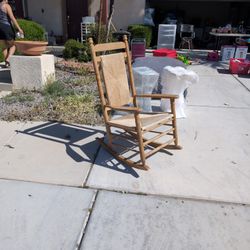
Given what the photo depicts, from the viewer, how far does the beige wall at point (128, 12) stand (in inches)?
449

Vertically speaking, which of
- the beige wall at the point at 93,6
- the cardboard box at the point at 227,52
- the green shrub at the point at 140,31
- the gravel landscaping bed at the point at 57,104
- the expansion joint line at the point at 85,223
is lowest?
the expansion joint line at the point at 85,223

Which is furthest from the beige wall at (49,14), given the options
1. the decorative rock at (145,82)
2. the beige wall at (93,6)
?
the decorative rock at (145,82)

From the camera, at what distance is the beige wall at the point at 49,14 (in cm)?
1179

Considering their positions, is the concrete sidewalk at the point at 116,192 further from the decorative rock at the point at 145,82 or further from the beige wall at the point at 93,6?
the beige wall at the point at 93,6

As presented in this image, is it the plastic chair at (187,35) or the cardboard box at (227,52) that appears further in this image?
the plastic chair at (187,35)

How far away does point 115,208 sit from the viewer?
91.2 inches

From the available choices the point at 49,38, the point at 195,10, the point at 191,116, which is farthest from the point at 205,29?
the point at 191,116

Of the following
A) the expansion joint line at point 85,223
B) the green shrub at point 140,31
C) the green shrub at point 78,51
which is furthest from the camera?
the green shrub at point 140,31

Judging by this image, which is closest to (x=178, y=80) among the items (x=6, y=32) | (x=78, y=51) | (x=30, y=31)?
(x=6, y=32)

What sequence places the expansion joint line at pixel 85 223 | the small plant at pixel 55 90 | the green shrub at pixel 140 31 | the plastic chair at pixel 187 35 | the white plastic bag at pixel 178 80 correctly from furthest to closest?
the plastic chair at pixel 187 35
the green shrub at pixel 140 31
the small plant at pixel 55 90
the white plastic bag at pixel 178 80
the expansion joint line at pixel 85 223

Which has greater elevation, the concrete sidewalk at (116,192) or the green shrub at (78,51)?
the green shrub at (78,51)

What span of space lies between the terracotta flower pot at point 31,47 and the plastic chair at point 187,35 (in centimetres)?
746

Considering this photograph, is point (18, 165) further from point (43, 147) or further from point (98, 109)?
point (98, 109)

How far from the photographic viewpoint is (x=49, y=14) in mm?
11930
